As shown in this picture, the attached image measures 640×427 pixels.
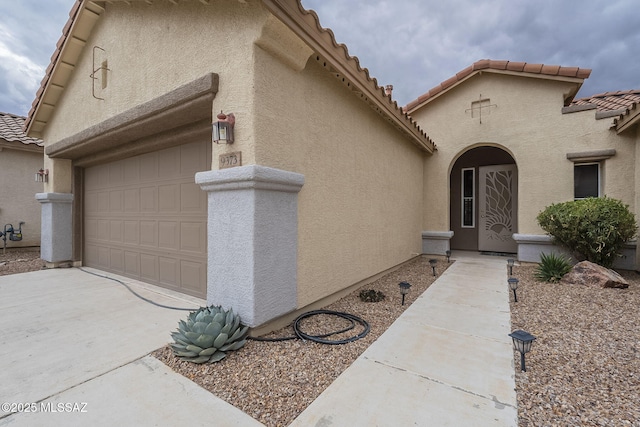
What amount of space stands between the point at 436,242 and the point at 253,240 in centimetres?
730

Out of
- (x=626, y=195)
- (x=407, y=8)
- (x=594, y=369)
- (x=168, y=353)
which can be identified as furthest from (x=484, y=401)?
(x=407, y=8)

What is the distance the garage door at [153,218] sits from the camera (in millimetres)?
4641

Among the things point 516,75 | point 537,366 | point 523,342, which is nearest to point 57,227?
point 523,342

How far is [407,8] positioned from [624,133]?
764cm

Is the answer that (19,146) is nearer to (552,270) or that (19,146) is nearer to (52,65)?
(52,65)

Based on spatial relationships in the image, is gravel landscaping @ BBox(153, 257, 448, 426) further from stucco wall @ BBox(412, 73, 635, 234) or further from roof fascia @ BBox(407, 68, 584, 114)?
roof fascia @ BBox(407, 68, 584, 114)

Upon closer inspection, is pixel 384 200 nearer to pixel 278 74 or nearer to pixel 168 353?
pixel 278 74

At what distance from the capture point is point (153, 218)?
17.8ft

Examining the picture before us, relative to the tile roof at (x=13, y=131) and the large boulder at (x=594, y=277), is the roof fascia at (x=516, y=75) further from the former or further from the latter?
the tile roof at (x=13, y=131)

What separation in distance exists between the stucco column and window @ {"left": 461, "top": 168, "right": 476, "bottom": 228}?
8733 millimetres

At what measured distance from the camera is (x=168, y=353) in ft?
9.30

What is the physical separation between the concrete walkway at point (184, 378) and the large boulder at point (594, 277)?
217cm

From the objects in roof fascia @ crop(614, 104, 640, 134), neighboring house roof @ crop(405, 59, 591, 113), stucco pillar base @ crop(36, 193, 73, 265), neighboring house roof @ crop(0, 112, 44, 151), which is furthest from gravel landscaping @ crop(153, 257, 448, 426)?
neighboring house roof @ crop(0, 112, 44, 151)

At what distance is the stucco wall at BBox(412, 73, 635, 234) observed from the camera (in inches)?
267
